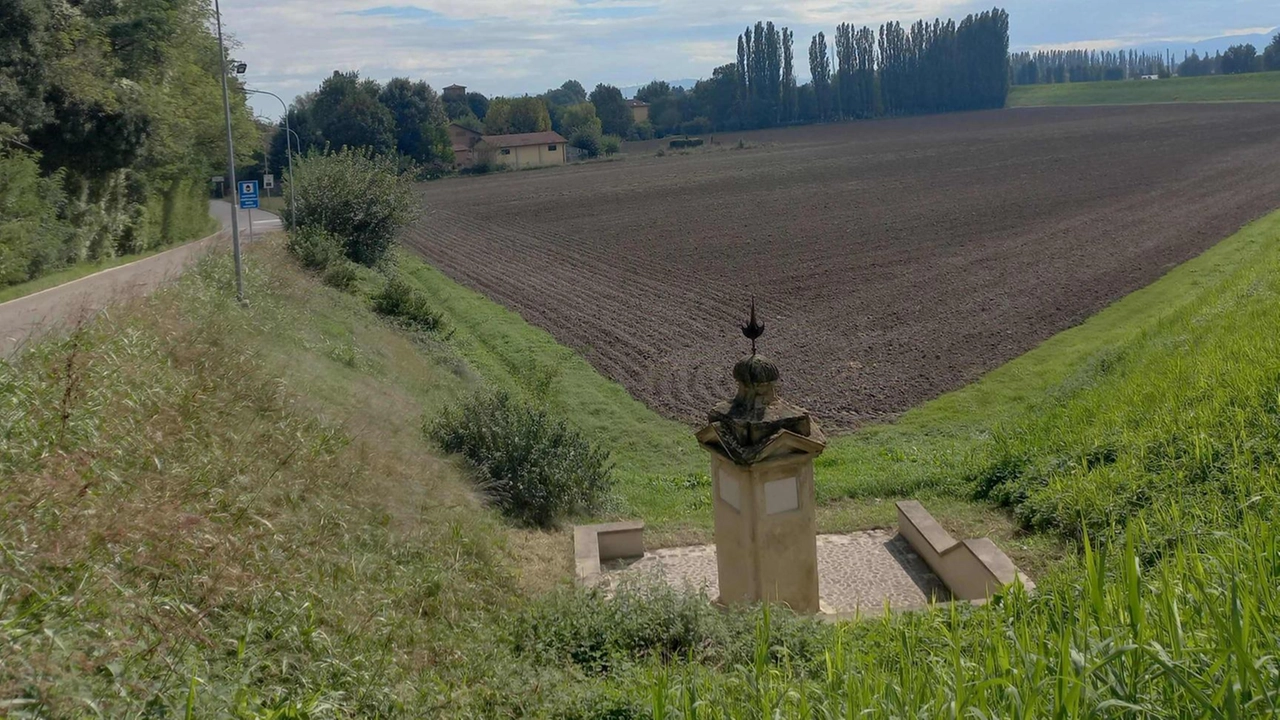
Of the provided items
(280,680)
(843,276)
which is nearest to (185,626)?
(280,680)

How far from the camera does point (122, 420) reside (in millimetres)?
9055

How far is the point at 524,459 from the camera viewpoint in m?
13.3

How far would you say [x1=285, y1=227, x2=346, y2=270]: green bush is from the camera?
27188 millimetres

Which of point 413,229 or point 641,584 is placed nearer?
point 641,584

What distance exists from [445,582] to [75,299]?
38.6 feet

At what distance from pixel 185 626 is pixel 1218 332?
13.3 m

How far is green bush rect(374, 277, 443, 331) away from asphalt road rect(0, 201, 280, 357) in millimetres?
4164

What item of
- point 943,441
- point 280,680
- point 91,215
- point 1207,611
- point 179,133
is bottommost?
point 943,441

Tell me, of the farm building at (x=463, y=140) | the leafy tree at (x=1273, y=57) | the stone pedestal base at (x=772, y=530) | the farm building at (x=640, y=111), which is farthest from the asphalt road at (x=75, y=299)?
the leafy tree at (x=1273, y=57)

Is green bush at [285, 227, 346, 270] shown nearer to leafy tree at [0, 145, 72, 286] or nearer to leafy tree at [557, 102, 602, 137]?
leafy tree at [0, 145, 72, 286]

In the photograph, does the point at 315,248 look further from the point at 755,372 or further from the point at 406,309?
the point at 755,372

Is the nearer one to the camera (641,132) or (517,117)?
(517,117)


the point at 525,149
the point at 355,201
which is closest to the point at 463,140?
the point at 525,149

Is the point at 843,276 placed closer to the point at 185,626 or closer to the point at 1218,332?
the point at 1218,332
